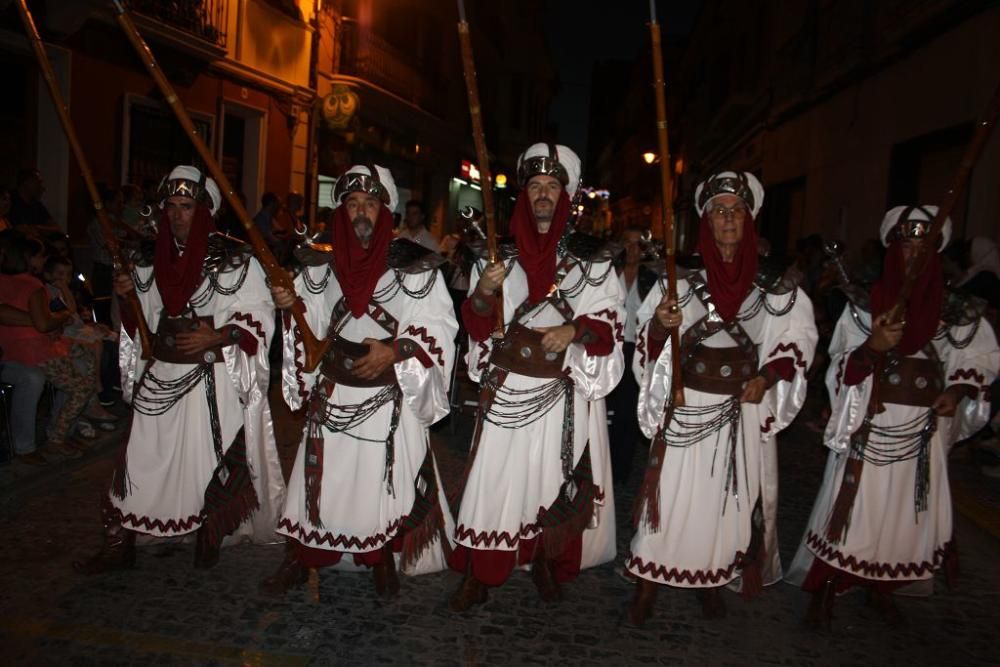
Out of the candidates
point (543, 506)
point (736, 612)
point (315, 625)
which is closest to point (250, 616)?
point (315, 625)

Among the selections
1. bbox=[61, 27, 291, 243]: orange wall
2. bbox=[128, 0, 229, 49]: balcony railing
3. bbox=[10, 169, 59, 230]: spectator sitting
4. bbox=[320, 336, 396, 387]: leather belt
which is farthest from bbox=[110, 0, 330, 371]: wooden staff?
bbox=[128, 0, 229, 49]: balcony railing

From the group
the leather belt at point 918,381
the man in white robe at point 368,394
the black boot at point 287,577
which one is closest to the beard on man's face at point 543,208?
the man in white robe at point 368,394

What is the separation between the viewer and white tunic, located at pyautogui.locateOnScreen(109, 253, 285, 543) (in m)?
4.25

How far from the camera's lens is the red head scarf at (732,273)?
3.94 metres

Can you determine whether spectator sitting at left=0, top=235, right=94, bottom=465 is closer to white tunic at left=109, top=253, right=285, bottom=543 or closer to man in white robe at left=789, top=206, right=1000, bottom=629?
white tunic at left=109, top=253, right=285, bottom=543

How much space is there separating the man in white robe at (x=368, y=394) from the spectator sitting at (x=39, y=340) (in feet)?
9.62

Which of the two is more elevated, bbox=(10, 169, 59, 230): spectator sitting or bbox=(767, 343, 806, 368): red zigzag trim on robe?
bbox=(10, 169, 59, 230): spectator sitting

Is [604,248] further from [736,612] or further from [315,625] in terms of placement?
[315,625]

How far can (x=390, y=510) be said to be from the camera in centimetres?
411

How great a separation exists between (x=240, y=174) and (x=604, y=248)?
11406mm

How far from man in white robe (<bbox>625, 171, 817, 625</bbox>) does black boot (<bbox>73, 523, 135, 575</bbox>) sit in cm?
262

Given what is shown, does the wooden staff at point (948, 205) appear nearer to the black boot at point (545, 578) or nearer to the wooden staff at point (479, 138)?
the wooden staff at point (479, 138)

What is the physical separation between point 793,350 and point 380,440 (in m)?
2.09

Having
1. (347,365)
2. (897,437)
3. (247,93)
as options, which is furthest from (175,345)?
(247,93)
